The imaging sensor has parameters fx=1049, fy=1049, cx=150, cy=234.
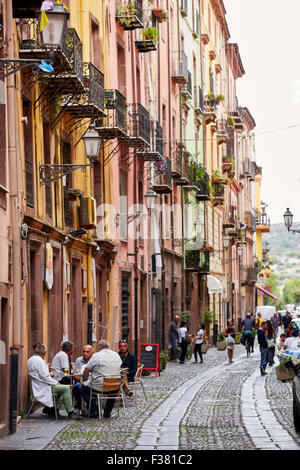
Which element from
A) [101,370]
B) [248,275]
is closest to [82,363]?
[101,370]

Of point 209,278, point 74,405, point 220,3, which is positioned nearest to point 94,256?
point 74,405

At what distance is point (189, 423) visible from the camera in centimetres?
1706

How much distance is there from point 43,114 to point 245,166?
5946 cm

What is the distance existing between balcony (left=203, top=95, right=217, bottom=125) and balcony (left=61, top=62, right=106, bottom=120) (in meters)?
29.2

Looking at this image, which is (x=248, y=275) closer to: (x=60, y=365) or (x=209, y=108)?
(x=209, y=108)

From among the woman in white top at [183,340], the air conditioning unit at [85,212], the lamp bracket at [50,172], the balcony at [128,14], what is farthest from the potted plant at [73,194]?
the woman in white top at [183,340]

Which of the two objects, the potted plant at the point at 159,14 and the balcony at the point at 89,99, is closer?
the balcony at the point at 89,99

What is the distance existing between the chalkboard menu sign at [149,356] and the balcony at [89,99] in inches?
260

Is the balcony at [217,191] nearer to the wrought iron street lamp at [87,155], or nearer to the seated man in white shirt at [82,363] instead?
the wrought iron street lamp at [87,155]

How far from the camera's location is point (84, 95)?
2266cm

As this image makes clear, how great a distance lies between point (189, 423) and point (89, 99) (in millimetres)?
8329

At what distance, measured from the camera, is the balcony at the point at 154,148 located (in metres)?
32.6

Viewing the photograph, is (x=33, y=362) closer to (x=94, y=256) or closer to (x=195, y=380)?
(x=94, y=256)

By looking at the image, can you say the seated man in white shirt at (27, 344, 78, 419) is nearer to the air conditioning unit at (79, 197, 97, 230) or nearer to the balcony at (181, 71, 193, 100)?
the air conditioning unit at (79, 197, 97, 230)
